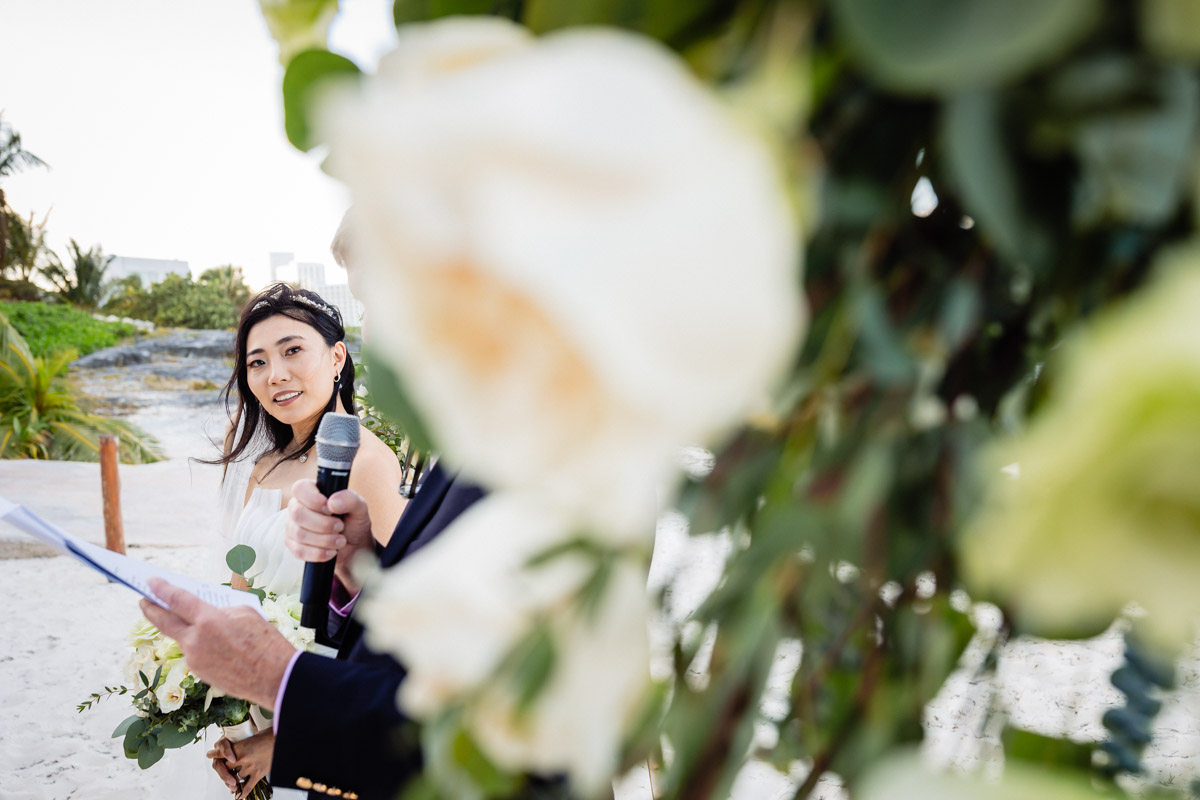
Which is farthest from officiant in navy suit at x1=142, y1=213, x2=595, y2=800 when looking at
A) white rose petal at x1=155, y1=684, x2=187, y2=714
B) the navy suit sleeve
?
white rose petal at x1=155, y1=684, x2=187, y2=714

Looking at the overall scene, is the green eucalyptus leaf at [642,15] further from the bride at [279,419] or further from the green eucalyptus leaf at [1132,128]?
the bride at [279,419]

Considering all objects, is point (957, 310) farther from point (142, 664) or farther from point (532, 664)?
point (142, 664)

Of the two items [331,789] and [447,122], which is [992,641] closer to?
[447,122]

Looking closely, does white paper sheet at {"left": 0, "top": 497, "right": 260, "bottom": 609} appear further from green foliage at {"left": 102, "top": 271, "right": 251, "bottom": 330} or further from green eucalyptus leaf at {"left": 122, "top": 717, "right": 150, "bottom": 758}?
green foliage at {"left": 102, "top": 271, "right": 251, "bottom": 330}

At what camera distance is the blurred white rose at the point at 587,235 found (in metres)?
0.07

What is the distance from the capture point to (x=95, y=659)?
384cm

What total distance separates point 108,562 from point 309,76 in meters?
0.94

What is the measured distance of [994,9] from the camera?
0.26 feet

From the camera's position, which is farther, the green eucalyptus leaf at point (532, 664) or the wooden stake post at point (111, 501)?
the wooden stake post at point (111, 501)

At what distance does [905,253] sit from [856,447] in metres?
0.03

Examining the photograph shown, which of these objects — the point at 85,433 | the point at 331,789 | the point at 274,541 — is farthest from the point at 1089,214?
the point at 85,433

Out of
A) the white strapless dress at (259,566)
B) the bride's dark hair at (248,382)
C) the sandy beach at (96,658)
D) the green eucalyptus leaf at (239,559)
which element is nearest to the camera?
the green eucalyptus leaf at (239,559)

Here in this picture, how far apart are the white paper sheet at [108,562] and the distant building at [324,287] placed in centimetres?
39

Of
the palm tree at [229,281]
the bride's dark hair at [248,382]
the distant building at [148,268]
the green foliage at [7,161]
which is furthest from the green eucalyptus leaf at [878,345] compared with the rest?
the distant building at [148,268]
